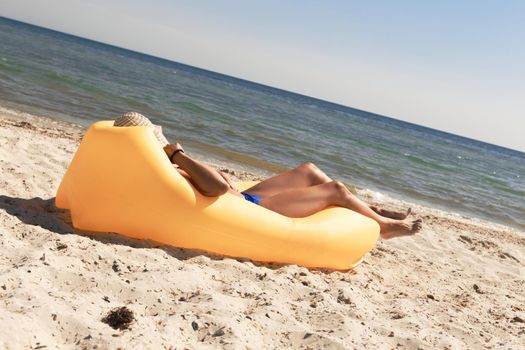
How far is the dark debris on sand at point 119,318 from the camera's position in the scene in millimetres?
2125

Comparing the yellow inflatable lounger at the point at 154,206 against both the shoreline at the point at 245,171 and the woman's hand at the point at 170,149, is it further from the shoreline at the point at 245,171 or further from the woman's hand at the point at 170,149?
the shoreline at the point at 245,171

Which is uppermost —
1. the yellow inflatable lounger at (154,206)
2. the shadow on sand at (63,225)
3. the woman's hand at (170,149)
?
the woman's hand at (170,149)

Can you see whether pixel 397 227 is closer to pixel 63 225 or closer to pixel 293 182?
pixel 293 182

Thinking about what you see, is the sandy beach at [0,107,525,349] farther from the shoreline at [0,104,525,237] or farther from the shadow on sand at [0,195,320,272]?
the shoreline at [0,104,525,237]

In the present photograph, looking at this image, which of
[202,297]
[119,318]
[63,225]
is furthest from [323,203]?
[119,318]

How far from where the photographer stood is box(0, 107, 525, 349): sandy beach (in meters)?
2.12

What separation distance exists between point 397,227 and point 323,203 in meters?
0.70

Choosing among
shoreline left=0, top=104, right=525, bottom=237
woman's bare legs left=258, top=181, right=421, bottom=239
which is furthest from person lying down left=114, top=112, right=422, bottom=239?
shoreline left=0, top=104, right=525, bottom=237

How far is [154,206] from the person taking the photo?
3.11m

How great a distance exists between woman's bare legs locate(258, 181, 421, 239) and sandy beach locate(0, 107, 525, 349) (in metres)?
0.38

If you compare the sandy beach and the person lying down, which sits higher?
the person lying down

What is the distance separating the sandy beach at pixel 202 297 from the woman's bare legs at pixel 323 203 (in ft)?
1.24

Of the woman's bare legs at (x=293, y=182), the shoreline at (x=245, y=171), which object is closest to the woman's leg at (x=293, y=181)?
the woman's bare legs at (x=293, y=182)

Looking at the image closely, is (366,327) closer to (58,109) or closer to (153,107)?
(58,109)
